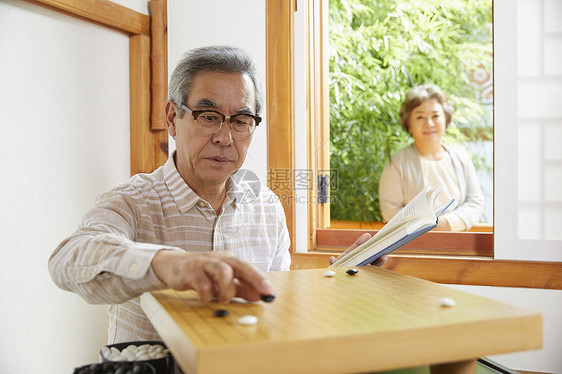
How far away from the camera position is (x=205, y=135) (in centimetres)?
121

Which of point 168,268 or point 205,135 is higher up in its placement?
point 205,135

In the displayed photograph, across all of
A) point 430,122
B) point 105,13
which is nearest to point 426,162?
point 430,122

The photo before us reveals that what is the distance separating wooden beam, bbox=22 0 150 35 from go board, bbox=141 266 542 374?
1.43 meters

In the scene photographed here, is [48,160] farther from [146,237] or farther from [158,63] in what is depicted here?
[146,237]

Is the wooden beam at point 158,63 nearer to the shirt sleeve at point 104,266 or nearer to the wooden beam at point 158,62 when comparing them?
the wooden beam at point 158,62

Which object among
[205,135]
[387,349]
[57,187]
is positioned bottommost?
[387,349]

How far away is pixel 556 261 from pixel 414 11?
1.14 metres

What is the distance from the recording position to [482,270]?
67.8 inches

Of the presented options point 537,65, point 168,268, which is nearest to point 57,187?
point 168,268

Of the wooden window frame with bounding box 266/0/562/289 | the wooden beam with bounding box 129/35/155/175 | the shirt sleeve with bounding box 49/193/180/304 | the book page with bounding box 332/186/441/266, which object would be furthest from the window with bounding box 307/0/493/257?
the shirt sleeve with bounding box 49/193/180/304

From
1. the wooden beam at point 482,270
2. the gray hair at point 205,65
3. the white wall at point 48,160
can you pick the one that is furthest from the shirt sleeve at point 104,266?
the wooden beam at point 482,270

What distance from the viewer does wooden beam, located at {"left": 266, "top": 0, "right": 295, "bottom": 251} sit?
196cm

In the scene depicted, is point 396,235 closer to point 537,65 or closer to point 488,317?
point 488,317

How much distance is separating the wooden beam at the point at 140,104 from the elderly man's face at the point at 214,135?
902 millimetres
